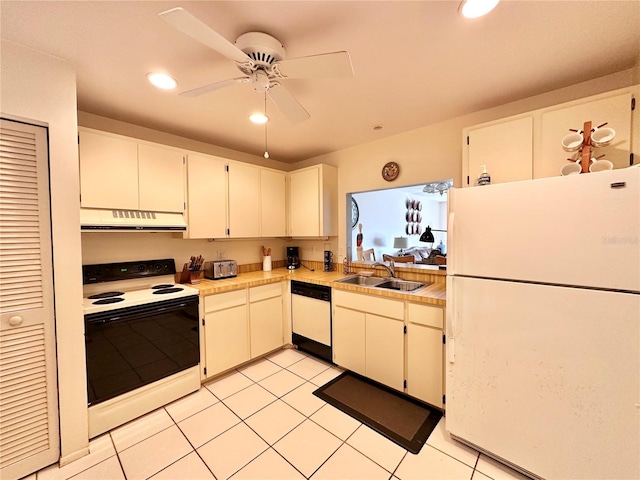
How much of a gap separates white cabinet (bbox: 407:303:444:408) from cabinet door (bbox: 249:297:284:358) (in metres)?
1.50

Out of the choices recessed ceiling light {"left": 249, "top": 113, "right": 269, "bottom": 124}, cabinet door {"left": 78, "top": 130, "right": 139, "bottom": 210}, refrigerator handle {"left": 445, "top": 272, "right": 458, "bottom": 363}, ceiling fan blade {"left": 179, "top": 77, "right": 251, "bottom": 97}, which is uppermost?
recessed ceiling light {"left": 249, "top": 113, "right": 269, "bottom": 124}

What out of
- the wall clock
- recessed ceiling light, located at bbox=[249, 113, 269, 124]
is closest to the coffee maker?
the wall clock

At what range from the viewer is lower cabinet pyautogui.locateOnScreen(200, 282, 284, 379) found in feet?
7.69

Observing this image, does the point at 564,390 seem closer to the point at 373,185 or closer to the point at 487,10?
the point at 487,10

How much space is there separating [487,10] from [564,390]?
6.27 feet

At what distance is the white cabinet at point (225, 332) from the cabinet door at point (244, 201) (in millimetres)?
758

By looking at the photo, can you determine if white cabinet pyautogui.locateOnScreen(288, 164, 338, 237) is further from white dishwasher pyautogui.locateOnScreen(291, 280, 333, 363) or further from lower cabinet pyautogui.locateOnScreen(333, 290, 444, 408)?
lower cabinet pyautogui.locateOnScreen(333, 290, 444, 408)

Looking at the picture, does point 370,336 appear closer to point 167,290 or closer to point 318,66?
point 167,290

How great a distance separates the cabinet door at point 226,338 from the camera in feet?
A: 7.71

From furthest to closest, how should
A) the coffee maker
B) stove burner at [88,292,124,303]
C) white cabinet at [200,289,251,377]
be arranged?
1. the coffee maker
2. white cabinet at [200,289,251,377]
3. stove burner at [88,292,124,303]

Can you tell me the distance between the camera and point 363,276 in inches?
113

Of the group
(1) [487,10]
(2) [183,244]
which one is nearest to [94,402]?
(2) [183,244]

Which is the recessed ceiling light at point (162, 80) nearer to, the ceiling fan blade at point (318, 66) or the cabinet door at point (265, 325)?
the ceiling fan blade at point (318, 66)

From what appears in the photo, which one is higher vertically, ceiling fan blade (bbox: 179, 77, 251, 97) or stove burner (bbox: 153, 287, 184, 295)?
ceiling fan blade (bbox: 179, 77, 251, 97)
